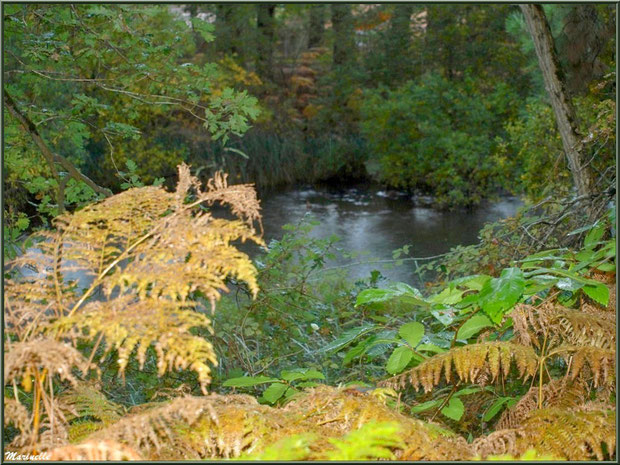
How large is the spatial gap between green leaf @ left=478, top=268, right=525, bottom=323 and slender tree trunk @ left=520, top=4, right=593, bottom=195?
238cm

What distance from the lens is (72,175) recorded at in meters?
2.84

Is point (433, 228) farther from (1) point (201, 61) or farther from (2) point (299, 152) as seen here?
(1) point (201, 61)

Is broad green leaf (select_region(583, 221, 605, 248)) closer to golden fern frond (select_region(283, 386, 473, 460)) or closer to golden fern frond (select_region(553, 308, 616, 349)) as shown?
golden fern frond (select_region(553, 308, 616, 349))

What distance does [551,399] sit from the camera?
1564 mm

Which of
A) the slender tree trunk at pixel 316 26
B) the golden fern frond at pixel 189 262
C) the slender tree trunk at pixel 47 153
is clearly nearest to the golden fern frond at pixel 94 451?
the golden fern frond at pixel 189 262

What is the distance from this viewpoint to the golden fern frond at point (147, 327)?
102cm

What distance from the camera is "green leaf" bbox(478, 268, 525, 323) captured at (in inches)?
63.8

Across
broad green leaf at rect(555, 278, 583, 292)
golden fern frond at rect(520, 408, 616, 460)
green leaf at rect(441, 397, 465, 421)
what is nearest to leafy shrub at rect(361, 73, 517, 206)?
broad green leaf at rect(555, 278, 583, 292)

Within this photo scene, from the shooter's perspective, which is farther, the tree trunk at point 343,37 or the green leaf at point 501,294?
the tree trunk at point 343,37

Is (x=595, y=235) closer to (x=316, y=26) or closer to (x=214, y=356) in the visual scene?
(x=214, y=356)

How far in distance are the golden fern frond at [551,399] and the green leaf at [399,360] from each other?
0.99 feet

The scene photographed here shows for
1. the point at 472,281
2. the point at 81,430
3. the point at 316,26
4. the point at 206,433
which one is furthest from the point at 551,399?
the point at 316,26

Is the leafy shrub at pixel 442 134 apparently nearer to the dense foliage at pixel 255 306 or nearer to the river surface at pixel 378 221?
A: the dense foliage at pixel 255 306

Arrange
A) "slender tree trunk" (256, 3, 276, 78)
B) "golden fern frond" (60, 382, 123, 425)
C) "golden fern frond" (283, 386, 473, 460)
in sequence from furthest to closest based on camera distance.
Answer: "slender tree trunk" (256, 3, 276, 78)
"golden fern frond" (60, 382, 123, 425)
"golden fern frond" (283, 386, 473, 460)
